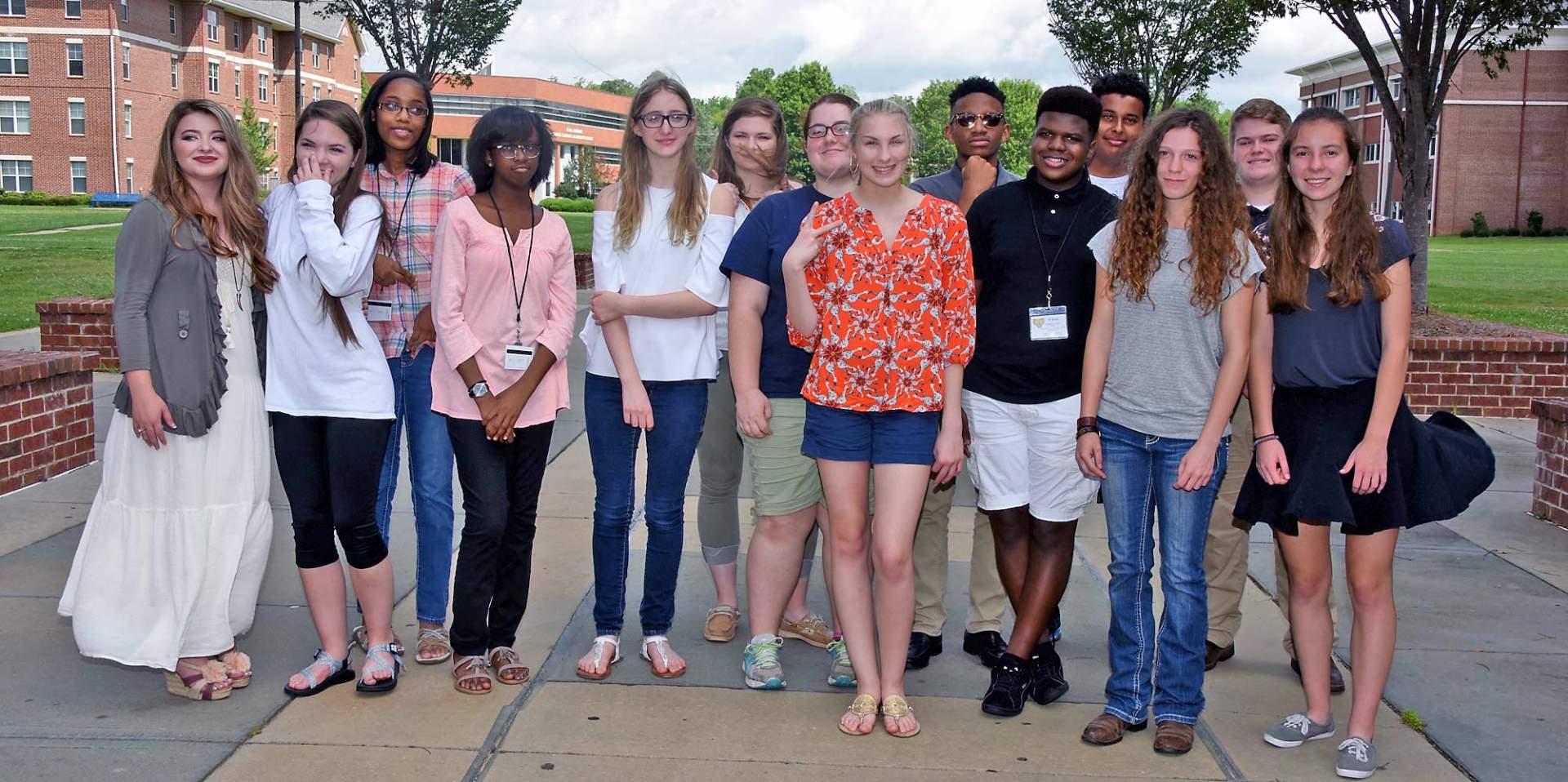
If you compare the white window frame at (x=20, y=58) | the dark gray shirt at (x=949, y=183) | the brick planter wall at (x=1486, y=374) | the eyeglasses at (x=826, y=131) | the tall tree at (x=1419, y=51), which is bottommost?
the brick planter wall at (x=1486, y=374)

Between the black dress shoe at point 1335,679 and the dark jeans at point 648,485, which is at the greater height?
the dark jeans at point 648,485

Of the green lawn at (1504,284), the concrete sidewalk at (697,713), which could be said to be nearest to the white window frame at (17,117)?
the green lawn at (1504,284)

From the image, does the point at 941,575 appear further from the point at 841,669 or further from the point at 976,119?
the point at 976,119

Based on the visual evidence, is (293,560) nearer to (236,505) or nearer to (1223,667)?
(236,505)

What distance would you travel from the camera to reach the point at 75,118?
2339 inches

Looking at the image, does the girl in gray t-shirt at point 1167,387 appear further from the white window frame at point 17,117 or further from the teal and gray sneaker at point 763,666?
the white window frame at point 17,117

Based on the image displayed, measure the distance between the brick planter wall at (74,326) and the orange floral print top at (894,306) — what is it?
8863 mm

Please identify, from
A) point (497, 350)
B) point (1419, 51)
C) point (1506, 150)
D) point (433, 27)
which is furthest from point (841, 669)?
point (1506, 150)

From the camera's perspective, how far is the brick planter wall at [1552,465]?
7.00 metres

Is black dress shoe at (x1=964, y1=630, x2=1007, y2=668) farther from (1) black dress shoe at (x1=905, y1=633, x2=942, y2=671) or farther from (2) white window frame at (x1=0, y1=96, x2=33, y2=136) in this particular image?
(2) white window frame at (x1=0, y1=96, x2=33, y2=136)

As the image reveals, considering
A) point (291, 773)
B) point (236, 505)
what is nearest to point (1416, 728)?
point (291, 773)

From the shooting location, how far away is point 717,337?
5062mm

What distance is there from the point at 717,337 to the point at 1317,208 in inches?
83.7

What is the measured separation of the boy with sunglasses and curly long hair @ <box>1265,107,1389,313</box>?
3.51ft
